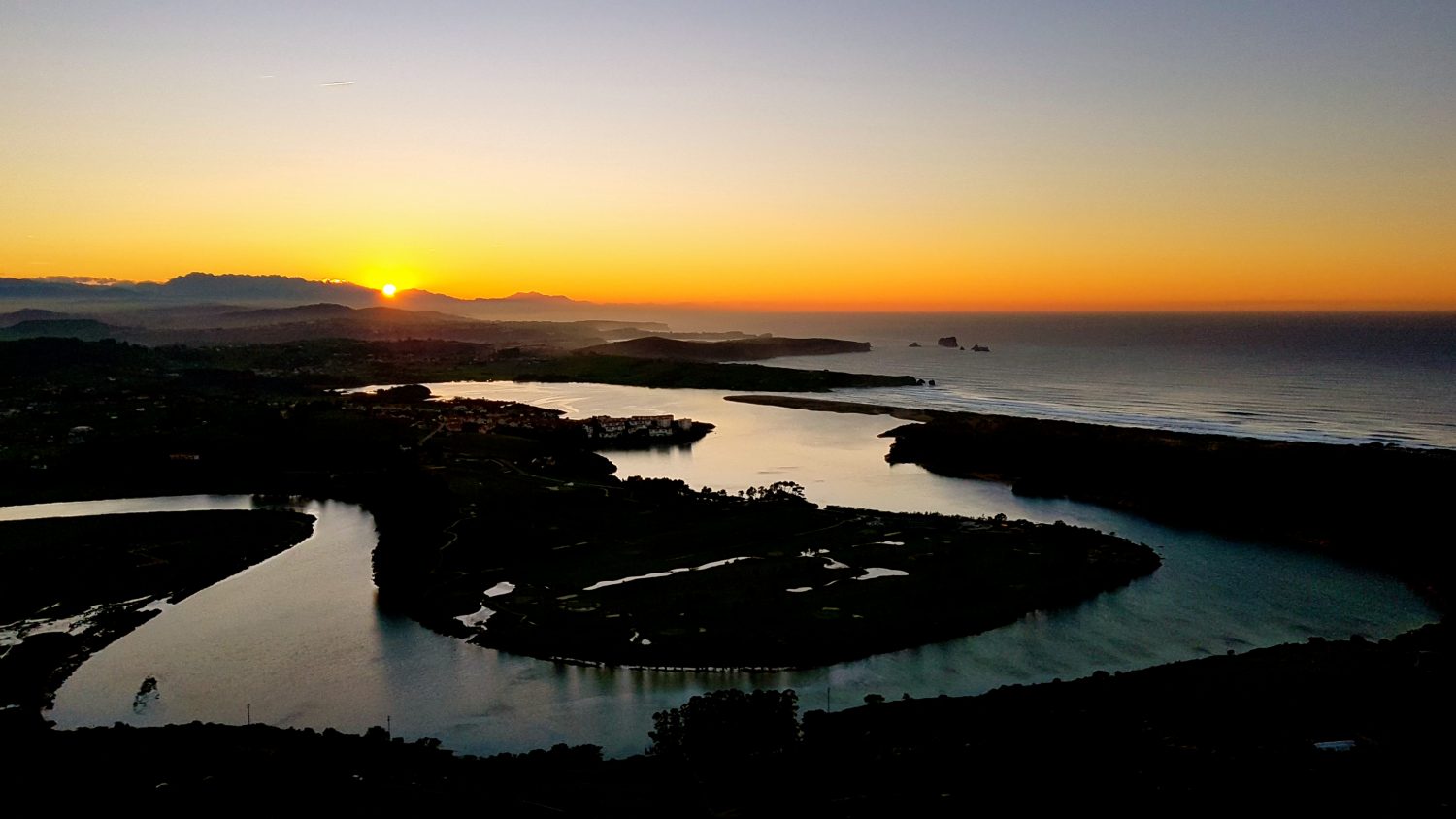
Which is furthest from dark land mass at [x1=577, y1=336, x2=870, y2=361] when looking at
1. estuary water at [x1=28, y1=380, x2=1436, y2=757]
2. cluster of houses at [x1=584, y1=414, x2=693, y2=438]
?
estuary water at [x1=28, y1=380, x2=1436, y2=757]

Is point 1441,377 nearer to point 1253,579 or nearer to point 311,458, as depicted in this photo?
point 1253,579

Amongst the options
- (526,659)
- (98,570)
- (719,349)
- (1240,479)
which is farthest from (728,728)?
(719,349)

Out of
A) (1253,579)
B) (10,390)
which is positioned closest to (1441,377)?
(1253,579)

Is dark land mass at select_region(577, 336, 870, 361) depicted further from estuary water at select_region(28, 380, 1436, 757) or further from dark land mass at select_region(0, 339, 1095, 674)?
estuary water at select_region(28, 380, 1436, 757)

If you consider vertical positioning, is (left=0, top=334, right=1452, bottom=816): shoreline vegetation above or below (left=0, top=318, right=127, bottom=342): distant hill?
below

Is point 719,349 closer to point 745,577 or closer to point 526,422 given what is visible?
point 526,422

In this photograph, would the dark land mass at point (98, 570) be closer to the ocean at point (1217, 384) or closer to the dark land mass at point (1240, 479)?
the dark land mass at point (1240, 479)
